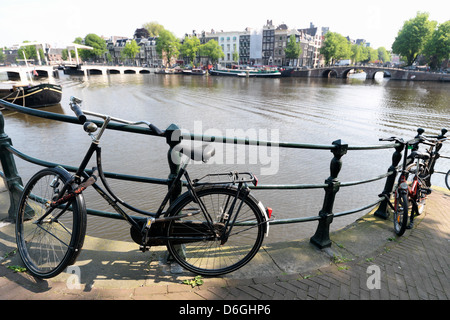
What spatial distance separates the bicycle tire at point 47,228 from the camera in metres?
1.87

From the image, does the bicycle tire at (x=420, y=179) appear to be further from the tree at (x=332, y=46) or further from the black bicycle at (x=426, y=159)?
the tree at (x=332, y=46)

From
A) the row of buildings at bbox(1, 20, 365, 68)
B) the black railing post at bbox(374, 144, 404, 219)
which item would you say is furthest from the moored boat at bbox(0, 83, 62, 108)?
the row of buildings at bbox(1, 20, 365, 68)

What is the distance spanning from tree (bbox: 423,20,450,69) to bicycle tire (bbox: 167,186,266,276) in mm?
69538

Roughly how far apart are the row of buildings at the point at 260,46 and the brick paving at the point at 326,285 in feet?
272

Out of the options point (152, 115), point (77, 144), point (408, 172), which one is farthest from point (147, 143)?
point (408, 172)

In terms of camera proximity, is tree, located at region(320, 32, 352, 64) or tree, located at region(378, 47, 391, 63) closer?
tree, located at region(320, 32, 352, 64)

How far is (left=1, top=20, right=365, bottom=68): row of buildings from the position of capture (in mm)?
79037

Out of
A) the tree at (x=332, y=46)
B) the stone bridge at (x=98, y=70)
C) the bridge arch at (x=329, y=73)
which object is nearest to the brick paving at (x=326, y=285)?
the bridge arch at (x=329, y=73)

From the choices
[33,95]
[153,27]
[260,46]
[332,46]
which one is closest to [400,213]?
[33,95]

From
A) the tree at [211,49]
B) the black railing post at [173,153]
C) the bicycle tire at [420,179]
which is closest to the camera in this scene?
the black railing post at [173,153]

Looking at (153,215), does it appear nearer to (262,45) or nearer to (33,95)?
(33,95)

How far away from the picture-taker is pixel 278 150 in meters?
11.0

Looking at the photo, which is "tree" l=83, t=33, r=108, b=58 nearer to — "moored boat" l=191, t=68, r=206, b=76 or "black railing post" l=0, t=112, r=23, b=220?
"moored boat" l=191, t=68, r=206, b=76

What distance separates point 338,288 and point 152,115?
1753 centimetres
